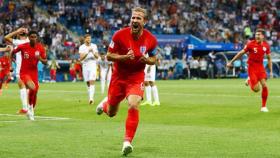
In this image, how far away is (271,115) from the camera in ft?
62.6

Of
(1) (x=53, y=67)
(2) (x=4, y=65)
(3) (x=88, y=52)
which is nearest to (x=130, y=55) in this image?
(3) (x=88, y=52)

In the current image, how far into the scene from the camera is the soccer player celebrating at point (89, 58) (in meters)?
26.0

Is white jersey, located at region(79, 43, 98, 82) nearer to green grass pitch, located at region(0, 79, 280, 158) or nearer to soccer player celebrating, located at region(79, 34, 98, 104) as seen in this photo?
soccer player celebrating, located at region(79, 34, 98, 104)

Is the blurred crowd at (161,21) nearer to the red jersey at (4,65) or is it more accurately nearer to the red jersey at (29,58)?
the red jersey at (4,65)

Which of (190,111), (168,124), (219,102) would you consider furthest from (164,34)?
(168,124)

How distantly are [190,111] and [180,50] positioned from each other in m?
39.3

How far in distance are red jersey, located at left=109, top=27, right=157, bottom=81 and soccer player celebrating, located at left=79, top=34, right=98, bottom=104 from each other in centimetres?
1348

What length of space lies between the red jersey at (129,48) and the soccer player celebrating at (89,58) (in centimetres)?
1348

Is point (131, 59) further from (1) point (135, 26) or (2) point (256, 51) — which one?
(2) point (256, 51)

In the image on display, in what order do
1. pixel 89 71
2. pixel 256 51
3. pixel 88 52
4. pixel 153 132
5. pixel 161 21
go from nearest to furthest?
pixel 153 132, pixel 256 51, pixel 88 52, pixel 89 71, pixel 161 21

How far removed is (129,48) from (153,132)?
3316mm

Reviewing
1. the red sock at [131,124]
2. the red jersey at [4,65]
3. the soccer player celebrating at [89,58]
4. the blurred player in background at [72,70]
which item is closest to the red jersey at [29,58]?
the soccer player celebrating at [89,58]

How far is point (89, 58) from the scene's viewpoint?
26.7 meters

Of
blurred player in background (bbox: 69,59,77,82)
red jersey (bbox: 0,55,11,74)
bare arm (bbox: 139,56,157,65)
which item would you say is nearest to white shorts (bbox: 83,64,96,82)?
red jersey (bbox: 0,55,11,74)
